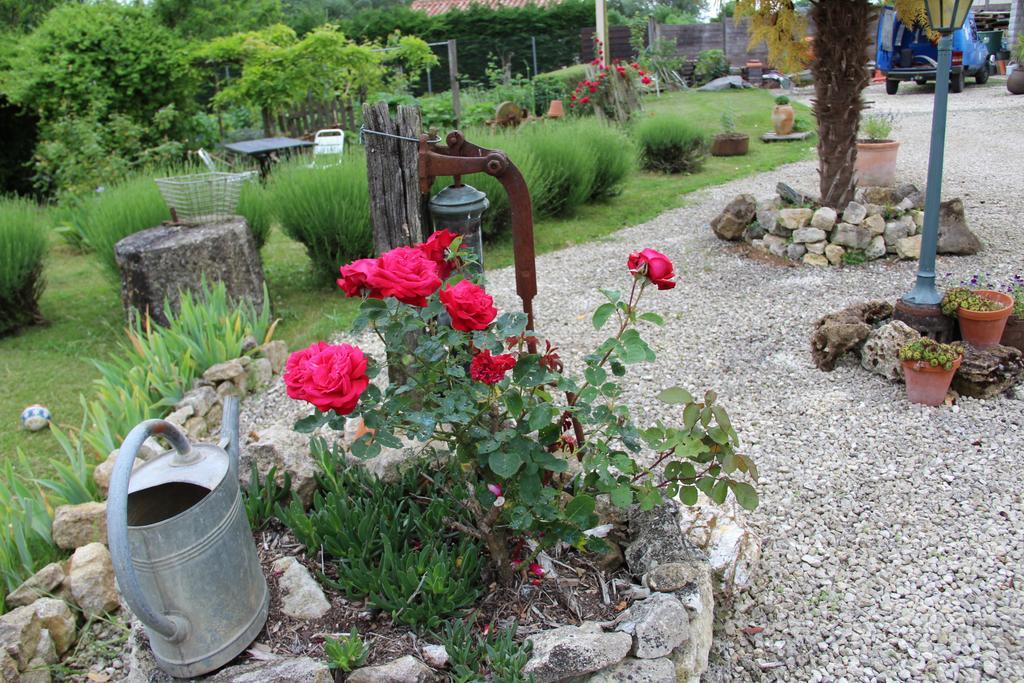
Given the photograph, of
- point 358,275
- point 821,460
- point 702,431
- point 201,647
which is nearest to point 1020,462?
point 821,460

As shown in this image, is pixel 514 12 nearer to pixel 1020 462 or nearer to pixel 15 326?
pixel 15 326

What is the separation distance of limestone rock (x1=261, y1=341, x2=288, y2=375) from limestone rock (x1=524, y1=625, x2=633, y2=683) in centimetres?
301

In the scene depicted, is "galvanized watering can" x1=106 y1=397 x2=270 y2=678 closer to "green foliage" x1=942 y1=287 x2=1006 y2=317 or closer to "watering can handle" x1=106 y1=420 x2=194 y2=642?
"watering can handle" x1=106 y1=420 x2=194 y2=642

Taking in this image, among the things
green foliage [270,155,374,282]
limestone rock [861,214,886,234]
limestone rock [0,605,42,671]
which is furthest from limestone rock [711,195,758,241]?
limestone rock [0,605,42,671]

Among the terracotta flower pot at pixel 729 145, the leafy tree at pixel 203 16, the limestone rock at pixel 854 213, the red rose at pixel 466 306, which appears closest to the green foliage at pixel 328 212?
the limestone rock at pixel 854 213

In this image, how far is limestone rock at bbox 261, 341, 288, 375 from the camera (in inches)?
177

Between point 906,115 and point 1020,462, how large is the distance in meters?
10.7

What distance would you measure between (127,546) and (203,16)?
13.7m

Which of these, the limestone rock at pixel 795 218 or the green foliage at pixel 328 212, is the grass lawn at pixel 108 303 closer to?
the green foliage at pixel 328 212

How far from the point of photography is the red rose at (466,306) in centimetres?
173

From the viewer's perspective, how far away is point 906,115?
12211 mm

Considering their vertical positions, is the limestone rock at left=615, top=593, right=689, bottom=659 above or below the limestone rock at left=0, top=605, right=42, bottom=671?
above

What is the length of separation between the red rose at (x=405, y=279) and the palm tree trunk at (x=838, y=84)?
201 inches

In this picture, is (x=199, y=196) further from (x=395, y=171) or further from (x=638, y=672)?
(x=638, y=672)
